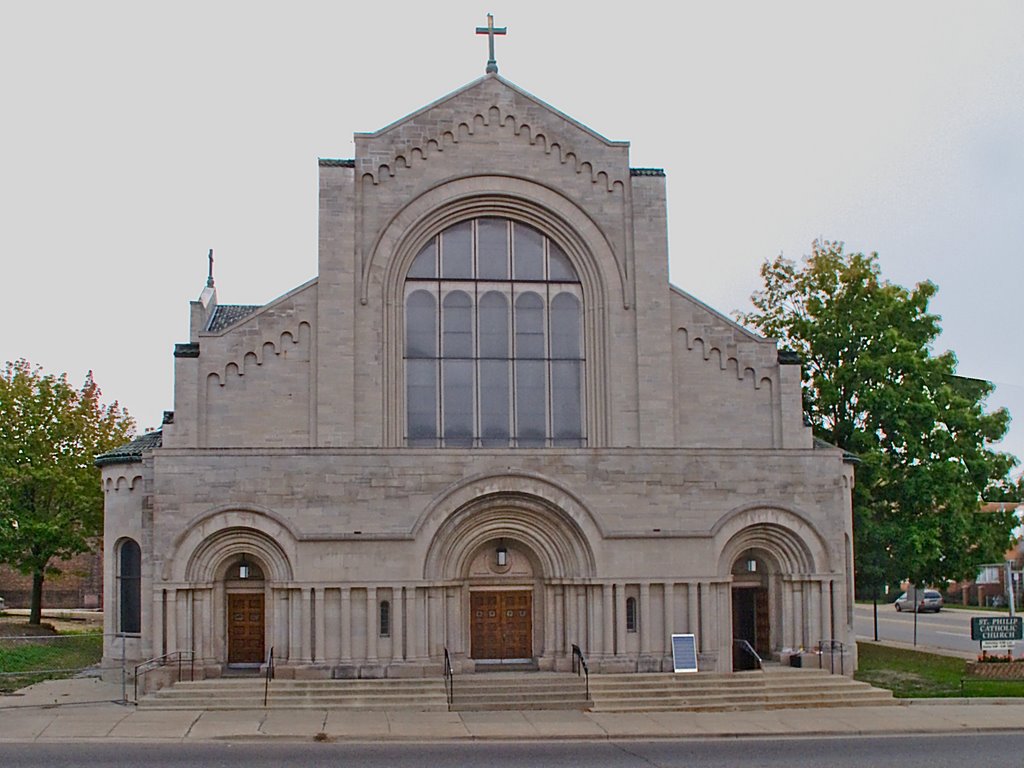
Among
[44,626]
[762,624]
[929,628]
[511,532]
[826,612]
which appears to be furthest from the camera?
[929,628]

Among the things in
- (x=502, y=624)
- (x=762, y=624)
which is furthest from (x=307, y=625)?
(x=762, y=624)

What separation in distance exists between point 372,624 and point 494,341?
759 centimetres

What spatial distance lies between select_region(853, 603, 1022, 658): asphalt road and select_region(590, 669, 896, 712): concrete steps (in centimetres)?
951

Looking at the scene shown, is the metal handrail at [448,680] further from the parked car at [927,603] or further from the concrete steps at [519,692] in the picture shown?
the parked car at [927,603]

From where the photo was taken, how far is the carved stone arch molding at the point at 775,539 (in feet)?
98.7

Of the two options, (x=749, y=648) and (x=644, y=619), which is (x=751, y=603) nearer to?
(x=749, y=648)

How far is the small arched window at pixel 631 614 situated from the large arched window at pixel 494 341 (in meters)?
4.13

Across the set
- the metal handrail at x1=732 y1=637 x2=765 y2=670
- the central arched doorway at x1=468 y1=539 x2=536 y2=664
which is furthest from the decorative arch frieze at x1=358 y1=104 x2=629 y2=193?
the metal handrail at x1=732 y1=637 x2=765 y2=670

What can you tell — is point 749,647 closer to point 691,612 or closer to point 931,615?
point 691,612

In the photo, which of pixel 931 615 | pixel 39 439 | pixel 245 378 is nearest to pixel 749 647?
pixel 245 378

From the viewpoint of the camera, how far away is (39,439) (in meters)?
44.7

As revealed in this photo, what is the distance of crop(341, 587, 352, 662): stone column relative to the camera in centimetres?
2852

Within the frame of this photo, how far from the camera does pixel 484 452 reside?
1153 inches

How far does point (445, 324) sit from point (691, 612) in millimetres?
9214
